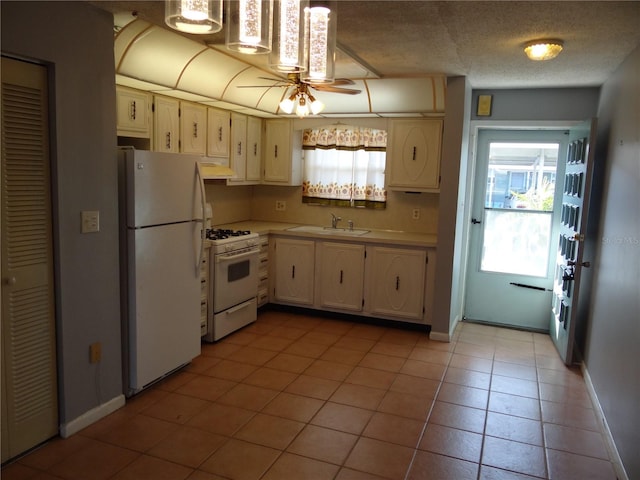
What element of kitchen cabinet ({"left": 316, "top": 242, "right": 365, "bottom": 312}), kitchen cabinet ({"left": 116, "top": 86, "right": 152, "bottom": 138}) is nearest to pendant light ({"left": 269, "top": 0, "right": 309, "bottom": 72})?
kitchen cabinet ({"left": 116, "top": 86, "right": 152, "bottom": 138})

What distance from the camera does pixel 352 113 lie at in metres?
4.97

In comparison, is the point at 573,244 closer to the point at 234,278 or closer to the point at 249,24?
the point at 234,278

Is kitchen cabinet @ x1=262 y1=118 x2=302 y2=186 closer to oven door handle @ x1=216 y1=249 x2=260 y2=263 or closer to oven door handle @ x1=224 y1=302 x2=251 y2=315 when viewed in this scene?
oven door handle @ x1=216 y1=249 x2=260 y2=263

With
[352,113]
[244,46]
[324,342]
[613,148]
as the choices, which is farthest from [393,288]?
[244,46]

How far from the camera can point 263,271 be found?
5117mm

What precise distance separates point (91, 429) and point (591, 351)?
3.40 m

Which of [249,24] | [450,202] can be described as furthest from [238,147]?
[249,24]

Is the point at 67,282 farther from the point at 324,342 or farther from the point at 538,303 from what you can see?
the point at 538,303

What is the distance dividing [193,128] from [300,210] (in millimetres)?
1779

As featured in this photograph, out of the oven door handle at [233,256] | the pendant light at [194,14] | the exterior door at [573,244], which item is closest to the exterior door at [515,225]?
the exterior door at [573,244]

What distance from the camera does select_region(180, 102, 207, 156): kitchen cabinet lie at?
166 inches

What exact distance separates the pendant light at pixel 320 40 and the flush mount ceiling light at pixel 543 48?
1.72m

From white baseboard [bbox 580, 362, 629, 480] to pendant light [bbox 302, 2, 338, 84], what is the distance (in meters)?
2.37

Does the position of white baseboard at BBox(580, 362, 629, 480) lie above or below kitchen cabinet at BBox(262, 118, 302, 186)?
below
